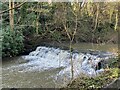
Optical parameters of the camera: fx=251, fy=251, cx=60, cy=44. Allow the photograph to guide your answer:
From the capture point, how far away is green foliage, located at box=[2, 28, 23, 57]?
1179 cm

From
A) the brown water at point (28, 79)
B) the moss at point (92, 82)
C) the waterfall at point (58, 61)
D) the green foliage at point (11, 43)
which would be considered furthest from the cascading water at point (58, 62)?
the moss at point (92, 82)

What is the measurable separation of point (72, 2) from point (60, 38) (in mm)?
2466

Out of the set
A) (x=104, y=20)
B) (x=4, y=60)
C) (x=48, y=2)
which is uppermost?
(x=48, y=2)

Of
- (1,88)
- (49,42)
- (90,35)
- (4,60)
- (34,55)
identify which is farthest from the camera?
(90,35)

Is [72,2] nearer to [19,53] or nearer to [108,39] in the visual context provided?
[108,39]

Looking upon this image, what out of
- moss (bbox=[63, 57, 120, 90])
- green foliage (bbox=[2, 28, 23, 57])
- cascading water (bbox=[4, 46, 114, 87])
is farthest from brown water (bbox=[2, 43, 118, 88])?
green foliage (bbox=[2, 28, 23, 57])

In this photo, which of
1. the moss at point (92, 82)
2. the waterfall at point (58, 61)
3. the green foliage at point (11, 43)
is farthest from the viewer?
the green foliage at point (11, 43)

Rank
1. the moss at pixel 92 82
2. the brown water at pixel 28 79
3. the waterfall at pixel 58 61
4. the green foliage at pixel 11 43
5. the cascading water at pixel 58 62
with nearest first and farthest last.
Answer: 1. the moss at pixel 92 82
2. the brown water at pixel 28 79
3. the cascading water at pixel 58 62
4. the waterfall at pixel 58 61
5. the green foliage at pixel 11 43

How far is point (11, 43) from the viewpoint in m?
12.1

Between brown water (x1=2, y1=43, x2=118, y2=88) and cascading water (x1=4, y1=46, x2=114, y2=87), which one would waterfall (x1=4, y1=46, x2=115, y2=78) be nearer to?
cascading water (x1=4, y1=46, x2=114, y2=87)

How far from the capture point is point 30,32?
572 inches

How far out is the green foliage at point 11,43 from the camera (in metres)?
11.8

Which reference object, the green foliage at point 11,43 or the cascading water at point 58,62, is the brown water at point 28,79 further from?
the green foliage at point 11,43

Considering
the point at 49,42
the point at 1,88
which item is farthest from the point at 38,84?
the point at 49,42
